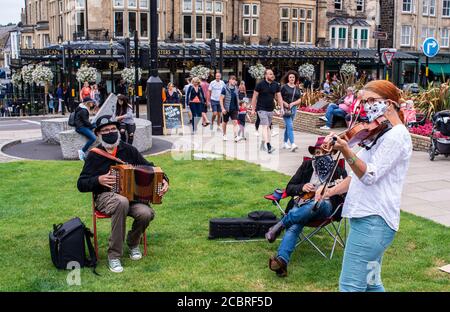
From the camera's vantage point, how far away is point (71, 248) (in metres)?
6.03

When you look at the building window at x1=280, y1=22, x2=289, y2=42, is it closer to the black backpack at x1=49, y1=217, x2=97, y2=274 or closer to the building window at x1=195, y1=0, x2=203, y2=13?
the building window at x1=195, y1=0, x2=203, y2=13

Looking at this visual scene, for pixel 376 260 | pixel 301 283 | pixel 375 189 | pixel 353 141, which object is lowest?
pixel 301 283

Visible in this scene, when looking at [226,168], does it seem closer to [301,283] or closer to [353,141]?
[301,283]

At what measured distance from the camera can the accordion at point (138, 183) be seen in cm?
604

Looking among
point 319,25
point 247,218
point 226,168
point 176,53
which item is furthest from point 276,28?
point 247,218

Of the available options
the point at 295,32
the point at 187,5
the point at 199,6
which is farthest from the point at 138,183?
the point at 295,32

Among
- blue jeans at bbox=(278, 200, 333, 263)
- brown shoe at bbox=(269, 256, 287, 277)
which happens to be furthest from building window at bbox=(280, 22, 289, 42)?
brown shoe at bbox=(269, 256, 287, 277)

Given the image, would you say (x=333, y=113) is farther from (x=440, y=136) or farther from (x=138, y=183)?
(x=138, y=183)

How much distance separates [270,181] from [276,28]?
3903cm

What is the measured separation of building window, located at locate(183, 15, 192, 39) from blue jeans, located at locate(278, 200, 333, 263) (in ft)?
124

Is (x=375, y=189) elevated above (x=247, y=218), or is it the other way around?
(x=375, y=189)

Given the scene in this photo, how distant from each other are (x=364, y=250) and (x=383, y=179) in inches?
19.6

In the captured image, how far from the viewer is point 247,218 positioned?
23.7ft

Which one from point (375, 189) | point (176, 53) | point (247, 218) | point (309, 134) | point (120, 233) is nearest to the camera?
point (375, 189)
